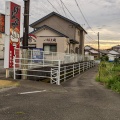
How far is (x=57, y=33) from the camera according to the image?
107 feet

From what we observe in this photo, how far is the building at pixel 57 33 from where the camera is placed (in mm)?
32562

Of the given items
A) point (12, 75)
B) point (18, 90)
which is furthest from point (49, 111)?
point (12, 75)

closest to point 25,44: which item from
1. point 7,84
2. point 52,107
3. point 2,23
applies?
point 2,23

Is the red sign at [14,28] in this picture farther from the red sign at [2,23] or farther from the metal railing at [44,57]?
the metal railing at [44,57]

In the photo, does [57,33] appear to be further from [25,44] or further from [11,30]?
[11,30]

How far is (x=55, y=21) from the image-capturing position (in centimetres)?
3834

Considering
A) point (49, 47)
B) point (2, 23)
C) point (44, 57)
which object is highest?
point (2, 23)

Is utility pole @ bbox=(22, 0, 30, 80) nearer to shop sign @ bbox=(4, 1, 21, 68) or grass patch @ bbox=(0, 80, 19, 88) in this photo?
shop sign @ bbox=(4, 1, 21, 68)

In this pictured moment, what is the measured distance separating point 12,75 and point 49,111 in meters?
7.87

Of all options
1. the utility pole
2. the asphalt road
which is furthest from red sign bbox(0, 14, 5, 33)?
the asphalt road

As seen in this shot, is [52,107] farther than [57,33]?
No

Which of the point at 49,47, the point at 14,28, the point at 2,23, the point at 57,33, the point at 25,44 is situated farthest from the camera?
the point at 49,47

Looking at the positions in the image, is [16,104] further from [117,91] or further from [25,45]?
[25,45]

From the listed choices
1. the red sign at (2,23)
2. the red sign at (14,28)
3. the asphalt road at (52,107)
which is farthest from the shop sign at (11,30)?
the asphalt road at (52,107)
